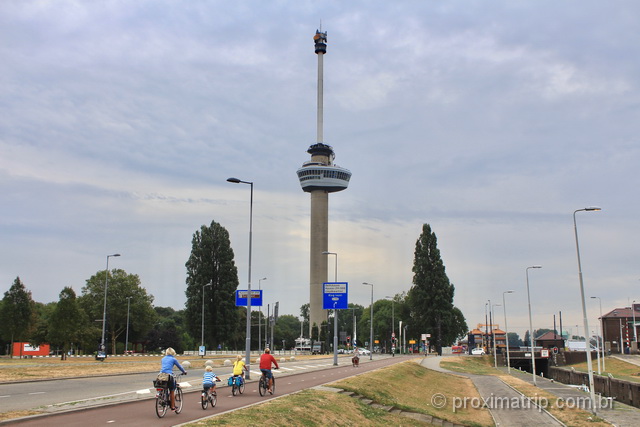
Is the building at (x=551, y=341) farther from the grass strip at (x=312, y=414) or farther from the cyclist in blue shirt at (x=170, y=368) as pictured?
the cyclist in blue shirt at (x=170, y=368)

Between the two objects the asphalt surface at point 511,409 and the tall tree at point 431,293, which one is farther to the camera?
the tall tree at point 431,293

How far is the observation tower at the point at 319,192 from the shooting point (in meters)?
155

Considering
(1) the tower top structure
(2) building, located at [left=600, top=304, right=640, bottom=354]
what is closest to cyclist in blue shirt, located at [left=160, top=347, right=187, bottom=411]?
(1) the tower top structure

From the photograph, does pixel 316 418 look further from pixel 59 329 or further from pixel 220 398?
pixel 59 329

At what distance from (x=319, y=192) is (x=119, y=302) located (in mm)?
66626

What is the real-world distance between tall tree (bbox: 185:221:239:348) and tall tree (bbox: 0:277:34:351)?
29483mm

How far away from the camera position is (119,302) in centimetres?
11406

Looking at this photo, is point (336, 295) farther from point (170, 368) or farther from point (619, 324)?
point (619, 324)

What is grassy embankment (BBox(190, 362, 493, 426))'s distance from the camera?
65.6ft

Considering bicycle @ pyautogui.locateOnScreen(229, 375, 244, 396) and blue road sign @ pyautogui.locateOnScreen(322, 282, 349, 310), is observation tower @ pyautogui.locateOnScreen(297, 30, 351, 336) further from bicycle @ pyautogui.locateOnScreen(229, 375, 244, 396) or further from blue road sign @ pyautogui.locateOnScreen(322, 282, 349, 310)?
bicycle @ pyautogui.locateOnScreen(229, 375, 244, 396)

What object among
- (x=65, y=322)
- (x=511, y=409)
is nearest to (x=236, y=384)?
(x=511, y=409)

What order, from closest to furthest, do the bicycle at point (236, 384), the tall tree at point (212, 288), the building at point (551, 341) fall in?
the bicycle at point (236, 384), the tall tree at point (212, 288), the building at point (551, 341)

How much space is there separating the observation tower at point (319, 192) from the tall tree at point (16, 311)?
8677 cm

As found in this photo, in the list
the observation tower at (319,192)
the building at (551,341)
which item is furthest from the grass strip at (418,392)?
the building at (551,341)
